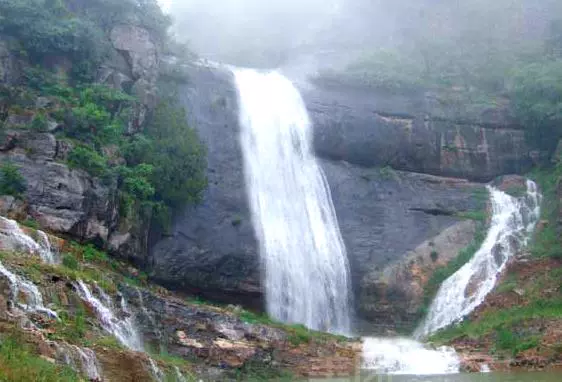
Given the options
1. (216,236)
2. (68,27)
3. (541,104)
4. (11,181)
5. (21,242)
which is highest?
(541,104)

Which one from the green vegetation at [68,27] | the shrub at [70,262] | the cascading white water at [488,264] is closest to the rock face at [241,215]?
the cascading white water at [488,264]

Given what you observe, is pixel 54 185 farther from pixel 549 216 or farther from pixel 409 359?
pixel 549 216

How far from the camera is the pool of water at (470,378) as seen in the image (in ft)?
56.8

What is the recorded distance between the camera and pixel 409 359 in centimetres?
2138

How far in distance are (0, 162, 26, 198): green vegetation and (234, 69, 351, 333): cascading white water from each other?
9.86 meters

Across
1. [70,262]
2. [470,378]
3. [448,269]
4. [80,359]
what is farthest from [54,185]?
[448,269]

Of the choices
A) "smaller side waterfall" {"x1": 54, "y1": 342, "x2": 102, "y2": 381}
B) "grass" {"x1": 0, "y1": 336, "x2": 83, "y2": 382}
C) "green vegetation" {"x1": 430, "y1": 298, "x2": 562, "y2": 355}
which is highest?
"green vegetation" {"x1": 430, "y1": 298, "x2": 562, "y2": 355}

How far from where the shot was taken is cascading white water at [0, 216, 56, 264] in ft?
54.8

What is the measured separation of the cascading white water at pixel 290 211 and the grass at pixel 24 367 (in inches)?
585

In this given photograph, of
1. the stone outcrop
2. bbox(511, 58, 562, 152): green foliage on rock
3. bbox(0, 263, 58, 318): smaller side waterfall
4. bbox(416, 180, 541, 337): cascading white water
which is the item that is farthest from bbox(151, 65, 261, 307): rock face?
bbox(511, 58, 562, 152): green foliage on rock

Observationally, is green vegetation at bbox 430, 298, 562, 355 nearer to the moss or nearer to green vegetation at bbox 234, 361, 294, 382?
the moss

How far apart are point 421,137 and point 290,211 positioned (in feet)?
29.7

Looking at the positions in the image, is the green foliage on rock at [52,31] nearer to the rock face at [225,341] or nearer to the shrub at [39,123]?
the shrub at [39,123]

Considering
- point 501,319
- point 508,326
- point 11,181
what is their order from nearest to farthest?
point 11,181 < point 508,326 < point 501,319
